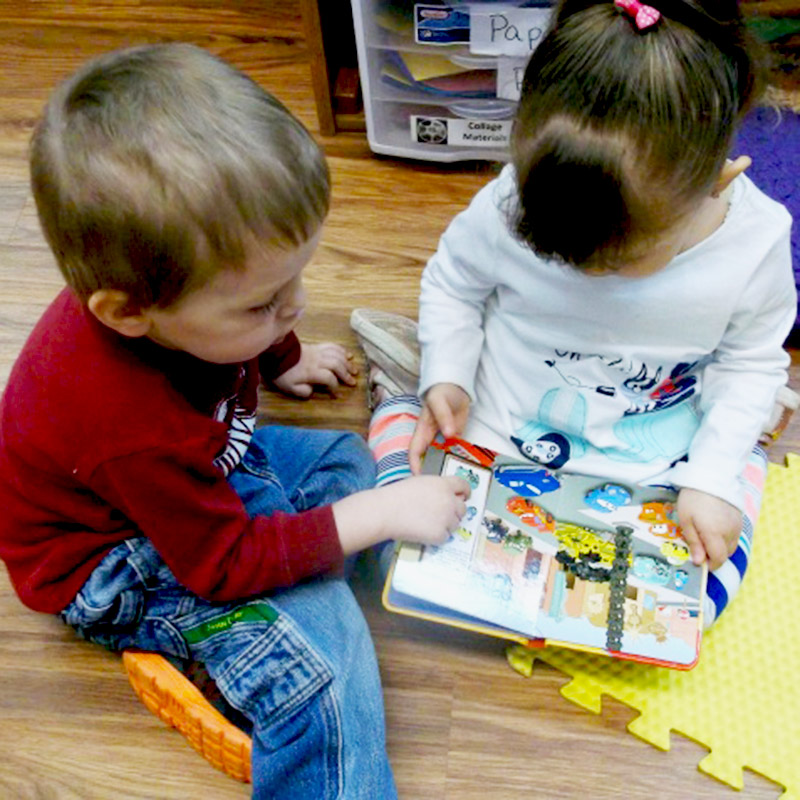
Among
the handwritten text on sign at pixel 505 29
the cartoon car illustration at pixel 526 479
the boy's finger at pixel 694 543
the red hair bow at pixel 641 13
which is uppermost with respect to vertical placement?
the red hair bow at pixel 641 13

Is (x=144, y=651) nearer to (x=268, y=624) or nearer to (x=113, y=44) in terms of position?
(x=268, y=624)

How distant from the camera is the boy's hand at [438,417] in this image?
914 millimetres

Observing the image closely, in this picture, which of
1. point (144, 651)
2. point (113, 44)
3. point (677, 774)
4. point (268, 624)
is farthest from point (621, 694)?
point (113, 44)

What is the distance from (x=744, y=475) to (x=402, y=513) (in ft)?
1.18

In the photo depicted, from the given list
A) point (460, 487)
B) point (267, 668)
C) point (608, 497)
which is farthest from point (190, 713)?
point (608, 497)

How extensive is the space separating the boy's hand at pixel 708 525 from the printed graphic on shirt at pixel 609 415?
7 centimetres

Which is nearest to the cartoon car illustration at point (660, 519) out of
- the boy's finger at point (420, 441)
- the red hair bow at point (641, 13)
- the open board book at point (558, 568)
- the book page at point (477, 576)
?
the open board book at point (558, 568)

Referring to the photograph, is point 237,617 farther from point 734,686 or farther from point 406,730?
point 734,686

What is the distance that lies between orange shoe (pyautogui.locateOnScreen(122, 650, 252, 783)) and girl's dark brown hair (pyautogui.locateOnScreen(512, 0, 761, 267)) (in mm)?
493

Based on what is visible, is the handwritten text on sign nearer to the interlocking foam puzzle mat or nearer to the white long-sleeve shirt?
the white long-sleeve shirt

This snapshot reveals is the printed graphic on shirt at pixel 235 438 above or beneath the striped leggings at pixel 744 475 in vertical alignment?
above

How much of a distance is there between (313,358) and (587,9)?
1.71ft

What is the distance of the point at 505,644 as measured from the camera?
922 millimetres

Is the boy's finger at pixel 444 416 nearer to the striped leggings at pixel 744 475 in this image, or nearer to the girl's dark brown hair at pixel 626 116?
the striped leggings at pixel 744 475
